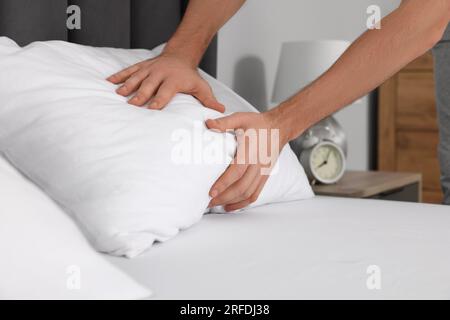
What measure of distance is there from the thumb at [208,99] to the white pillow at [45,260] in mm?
409

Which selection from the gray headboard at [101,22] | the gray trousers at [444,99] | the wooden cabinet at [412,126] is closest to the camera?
the gray headboard at [101,22]

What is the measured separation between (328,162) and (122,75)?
1.20m

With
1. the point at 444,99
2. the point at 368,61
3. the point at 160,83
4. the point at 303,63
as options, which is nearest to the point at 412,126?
the point at 303,63

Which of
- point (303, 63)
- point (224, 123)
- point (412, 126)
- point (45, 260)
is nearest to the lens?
point (45, 260)

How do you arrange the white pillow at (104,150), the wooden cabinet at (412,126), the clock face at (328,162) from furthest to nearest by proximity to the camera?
the wooden cabinet at (412,126) < the clock face at (328,162) < the white pillow at (104,150)

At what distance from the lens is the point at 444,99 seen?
5.49ft

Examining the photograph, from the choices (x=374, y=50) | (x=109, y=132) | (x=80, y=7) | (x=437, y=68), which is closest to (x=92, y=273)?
(x=109, y=132)

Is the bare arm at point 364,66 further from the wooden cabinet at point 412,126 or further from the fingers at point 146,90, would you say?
the wooden cabinet at point 412,126

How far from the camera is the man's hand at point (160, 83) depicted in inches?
44.7

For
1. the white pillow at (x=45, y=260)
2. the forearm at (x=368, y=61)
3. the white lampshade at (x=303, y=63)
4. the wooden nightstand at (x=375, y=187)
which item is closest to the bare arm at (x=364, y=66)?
the forearm at (x=368, y=61)

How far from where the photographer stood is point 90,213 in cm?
92

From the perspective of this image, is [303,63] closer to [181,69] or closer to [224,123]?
[181,69]
